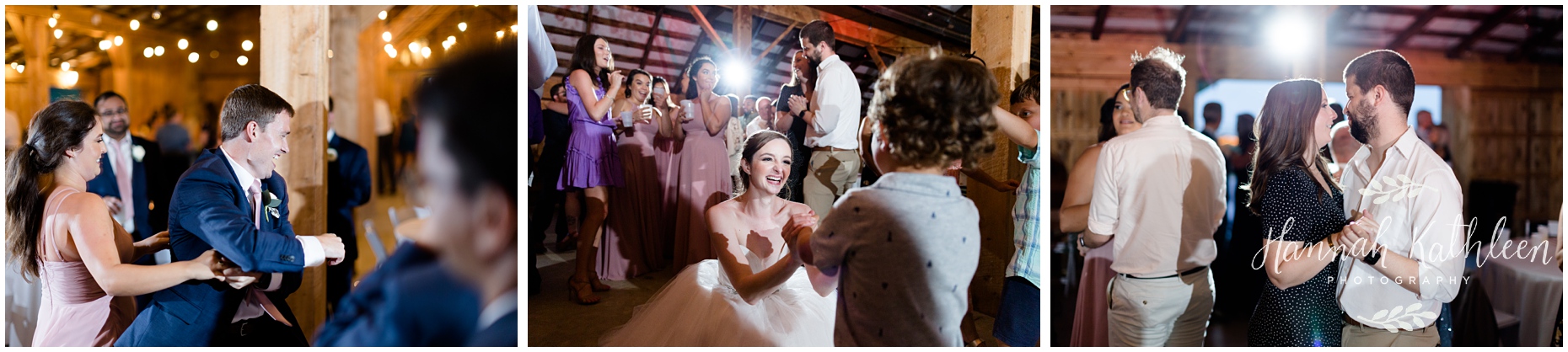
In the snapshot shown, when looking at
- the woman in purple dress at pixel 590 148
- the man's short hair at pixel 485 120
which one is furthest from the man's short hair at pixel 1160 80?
the man's short hair at pixel 485 120

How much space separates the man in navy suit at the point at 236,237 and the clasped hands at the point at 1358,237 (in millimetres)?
3502

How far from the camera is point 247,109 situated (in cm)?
254

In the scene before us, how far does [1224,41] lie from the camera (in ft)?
9.58

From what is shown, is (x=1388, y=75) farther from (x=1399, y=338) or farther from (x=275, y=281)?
(x=275, y=281)

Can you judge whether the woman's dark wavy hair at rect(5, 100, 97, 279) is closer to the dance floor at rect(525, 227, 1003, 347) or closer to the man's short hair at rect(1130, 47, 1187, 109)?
the dance floor at rect(525, 227, 1003, 347)

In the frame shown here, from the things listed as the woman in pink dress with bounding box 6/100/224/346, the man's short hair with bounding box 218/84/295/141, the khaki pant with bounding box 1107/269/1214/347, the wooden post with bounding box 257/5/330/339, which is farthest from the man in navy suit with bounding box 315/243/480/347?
the khaki pant with bounding box 1107/269/1214/347

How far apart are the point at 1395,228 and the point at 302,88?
4.09m

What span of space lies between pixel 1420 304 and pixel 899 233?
2174mm

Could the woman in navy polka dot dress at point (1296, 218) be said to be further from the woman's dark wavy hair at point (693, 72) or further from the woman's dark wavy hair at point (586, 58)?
the woman's dark wavy hair at point (586, 58)

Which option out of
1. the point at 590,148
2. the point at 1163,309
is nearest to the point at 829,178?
the point at 590,148

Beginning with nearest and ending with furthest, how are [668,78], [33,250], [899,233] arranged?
[899,233] < [33,250] < [668,78]

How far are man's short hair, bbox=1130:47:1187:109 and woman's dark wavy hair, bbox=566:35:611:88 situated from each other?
6.30 feet
